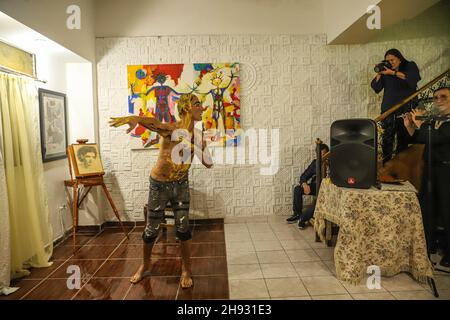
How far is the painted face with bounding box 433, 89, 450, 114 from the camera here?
2.76m

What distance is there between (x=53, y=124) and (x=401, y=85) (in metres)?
3.98

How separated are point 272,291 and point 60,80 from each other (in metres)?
3.40

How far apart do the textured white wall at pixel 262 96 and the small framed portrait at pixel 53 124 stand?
51 cm

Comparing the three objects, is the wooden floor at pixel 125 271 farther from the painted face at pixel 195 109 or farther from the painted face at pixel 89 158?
the painted face at pixel 195 109

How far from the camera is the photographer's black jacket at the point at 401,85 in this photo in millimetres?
3475

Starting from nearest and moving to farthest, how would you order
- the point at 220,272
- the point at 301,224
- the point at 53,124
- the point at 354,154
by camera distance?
1. the point at 354,154
2. the point at 220,272
3. the point at 53,124
4. the point at 301,224

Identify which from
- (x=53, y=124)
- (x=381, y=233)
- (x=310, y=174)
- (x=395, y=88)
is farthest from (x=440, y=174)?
(x=53, y=124)

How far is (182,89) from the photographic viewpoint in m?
4.08

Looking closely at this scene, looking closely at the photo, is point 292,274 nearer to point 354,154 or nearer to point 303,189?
point 354,154

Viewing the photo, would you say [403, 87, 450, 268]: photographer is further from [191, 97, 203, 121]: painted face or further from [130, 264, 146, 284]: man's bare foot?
[130, 264, 146, 284]: man's bare foot

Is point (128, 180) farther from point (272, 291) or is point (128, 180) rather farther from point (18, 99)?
point (272, 291)

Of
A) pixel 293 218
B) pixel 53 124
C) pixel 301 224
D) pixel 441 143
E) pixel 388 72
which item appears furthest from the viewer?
pixel 293 218

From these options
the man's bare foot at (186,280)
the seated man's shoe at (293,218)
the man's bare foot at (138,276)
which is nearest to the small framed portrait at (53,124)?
the man's bare foot at (138,276)
